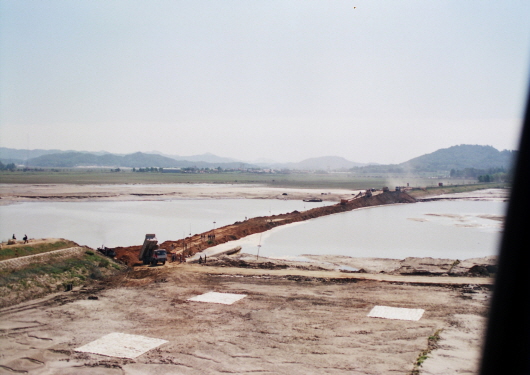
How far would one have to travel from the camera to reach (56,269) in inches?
882

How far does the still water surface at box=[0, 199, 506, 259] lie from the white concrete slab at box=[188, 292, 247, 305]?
1133 cm

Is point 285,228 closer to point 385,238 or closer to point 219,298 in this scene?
point 385,238

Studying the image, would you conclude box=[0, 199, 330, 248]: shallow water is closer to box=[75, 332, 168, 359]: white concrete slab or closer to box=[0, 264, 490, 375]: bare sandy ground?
box=[0, 264, 490, 375]: bare sandy ground

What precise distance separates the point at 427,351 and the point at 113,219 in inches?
1524

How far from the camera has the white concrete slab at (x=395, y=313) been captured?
16.3 metres

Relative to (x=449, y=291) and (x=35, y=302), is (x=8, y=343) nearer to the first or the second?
(x=35, y=302)

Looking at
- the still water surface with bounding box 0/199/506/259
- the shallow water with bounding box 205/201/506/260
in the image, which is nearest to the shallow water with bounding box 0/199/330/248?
the still water surface with bounding box 0/199/506/259

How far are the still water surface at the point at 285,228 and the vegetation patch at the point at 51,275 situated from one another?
833cm

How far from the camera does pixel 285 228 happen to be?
44.6 m

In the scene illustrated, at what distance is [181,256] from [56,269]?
808 centimetres

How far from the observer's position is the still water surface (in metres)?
33.5

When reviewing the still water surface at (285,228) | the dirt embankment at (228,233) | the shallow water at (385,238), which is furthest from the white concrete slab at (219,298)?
the still water surface at (285,228)

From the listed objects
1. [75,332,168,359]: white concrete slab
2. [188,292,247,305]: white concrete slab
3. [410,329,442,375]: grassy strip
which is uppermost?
[410,329,442,375]: grassy strip

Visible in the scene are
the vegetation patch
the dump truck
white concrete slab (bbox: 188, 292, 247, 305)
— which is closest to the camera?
white concrete slab (bbox: 188, 292, 247, 305)
